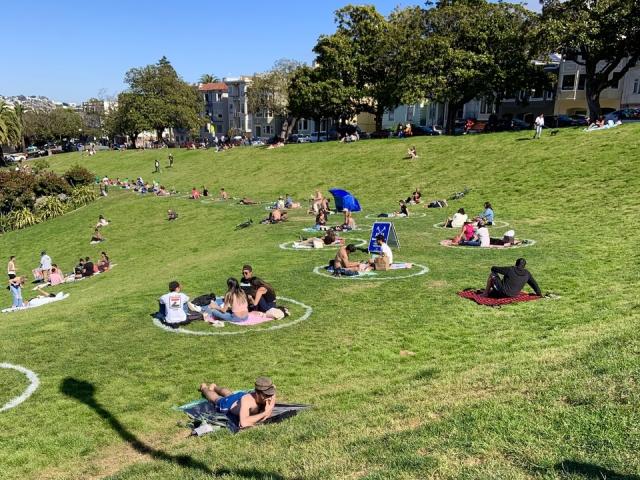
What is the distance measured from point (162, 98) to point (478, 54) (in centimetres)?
6207

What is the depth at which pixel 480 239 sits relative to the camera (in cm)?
2025

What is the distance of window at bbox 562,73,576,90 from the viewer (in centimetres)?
7138

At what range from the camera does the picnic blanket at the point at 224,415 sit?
8109mm

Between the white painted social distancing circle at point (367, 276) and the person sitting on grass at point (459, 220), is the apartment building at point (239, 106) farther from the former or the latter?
the white painted social distancing circle at point (367, 276)

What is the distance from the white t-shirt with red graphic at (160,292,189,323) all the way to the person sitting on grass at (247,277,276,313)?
5.53 ft

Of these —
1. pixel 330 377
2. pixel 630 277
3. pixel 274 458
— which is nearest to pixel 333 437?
pixel 274 458

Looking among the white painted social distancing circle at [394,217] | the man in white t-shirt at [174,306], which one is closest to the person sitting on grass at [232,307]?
the man in white t-shirt at [174,306]

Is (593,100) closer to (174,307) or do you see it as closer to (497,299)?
(497,299)

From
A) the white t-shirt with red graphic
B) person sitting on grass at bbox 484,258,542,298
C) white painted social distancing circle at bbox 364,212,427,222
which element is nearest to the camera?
the white t-shirt with red graphic

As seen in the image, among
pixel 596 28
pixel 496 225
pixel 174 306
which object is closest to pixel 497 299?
pixel 174 306

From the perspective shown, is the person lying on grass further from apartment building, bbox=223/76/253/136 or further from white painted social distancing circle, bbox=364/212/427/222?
apartment building, bbox=223/76/253/136

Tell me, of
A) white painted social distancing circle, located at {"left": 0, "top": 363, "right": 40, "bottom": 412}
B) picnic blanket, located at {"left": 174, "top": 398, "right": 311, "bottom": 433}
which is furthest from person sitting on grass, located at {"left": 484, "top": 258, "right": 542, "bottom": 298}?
white painted social distancing circle, located at {"left": 0, "top": 363, "right": 40, "bottom": 412}

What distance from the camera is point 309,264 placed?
1895cm

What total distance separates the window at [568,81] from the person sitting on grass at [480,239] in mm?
62024
